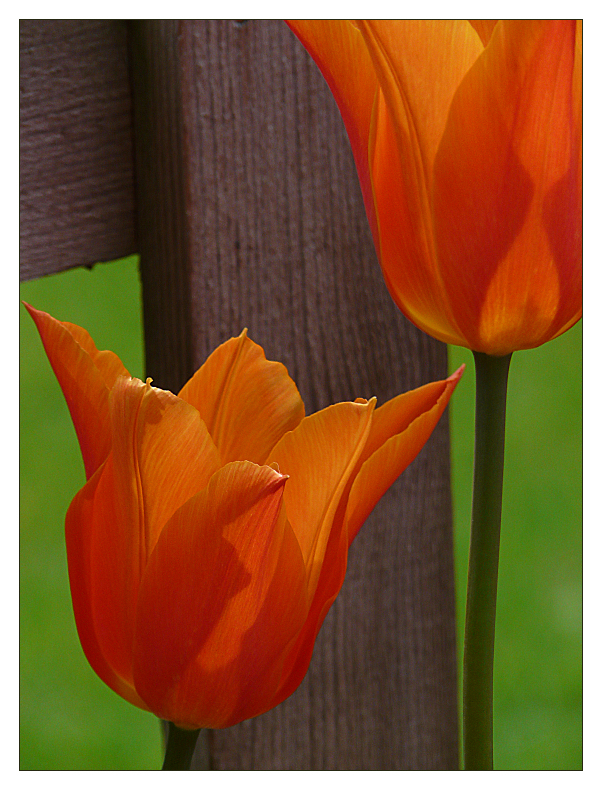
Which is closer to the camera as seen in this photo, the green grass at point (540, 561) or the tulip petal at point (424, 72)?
the tulip petal at point (424, 72)

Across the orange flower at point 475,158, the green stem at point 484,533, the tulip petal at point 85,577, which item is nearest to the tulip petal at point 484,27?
the orange flower at point 475,158

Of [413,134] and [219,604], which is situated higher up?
[413,134]

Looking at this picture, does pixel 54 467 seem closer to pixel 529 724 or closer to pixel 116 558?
pixel 116 558

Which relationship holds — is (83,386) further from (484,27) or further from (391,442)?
(484,27)

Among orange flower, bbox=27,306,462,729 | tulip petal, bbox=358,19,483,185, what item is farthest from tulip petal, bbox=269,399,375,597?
tulip petal, bbox=358,19,483,185

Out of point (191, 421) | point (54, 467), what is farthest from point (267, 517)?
point (54, 467)

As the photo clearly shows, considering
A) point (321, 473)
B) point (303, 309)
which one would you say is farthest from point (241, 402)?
point (303, 309)

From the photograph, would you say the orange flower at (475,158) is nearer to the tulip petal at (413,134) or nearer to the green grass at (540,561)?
the tulip petal at (413,134)
